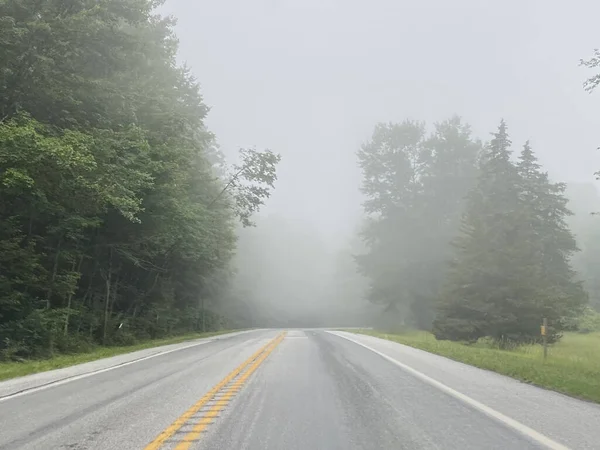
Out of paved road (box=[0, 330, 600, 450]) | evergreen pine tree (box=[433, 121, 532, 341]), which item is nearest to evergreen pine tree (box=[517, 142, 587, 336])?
evergreen pine tree (box=[433, 121, 532, 341])

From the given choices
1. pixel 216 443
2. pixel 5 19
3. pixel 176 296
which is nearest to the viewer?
pixel 216 443

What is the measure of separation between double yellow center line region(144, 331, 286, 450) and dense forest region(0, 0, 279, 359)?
7.49 metres

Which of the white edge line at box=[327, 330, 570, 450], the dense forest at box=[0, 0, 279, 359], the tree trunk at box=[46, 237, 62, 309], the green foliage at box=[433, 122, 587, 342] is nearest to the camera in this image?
the white edge line at box=[327, 330, 570, 450]

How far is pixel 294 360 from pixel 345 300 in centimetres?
8347

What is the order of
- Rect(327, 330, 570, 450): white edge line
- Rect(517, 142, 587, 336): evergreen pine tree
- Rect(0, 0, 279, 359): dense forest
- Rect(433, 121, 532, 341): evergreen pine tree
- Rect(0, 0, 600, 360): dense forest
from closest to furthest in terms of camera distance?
Rect(327, 330, 570, 450): white edge line < Rect(0, 0, 279, 359): dense forest < Rect(0, 0, 600, 360): dense forest < Rect(433, 121, 532, 341): evergreen pine tree < Rect(517, 142, 587, 336): evergreen pine tree

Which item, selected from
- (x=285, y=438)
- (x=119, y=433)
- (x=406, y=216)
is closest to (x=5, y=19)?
(x=119, y=433)

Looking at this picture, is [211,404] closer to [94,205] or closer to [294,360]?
[294,360]

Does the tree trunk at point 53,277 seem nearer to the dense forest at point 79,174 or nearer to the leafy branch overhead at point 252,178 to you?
the dense forest at point 79,174

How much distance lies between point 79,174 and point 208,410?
34.9 feet

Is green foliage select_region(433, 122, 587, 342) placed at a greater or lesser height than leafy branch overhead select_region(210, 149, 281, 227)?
lesser

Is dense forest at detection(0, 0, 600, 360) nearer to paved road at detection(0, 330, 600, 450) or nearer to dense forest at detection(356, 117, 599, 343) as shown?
dense forest at detection(356, 117, 599, 343)

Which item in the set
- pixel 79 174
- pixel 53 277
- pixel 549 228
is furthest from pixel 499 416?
pixel 549 228

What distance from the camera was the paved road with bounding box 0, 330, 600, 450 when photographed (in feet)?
18.4

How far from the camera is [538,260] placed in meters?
26.3
